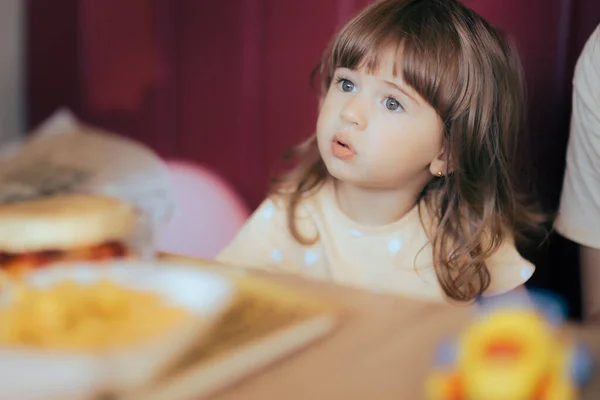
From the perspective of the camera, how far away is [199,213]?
139cm

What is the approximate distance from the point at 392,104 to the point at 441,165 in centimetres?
12

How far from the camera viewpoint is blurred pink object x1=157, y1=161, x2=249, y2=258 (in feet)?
4.42

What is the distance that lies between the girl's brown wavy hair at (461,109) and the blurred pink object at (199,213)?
1.19ft

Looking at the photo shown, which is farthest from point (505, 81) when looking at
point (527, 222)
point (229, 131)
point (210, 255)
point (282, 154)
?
point (210, 255)

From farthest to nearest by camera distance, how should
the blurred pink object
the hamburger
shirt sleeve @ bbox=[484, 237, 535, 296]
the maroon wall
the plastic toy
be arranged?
the blurred pink object, the maroon wall, shirt sleeve @ bbox=[484, 237, 535, 296], the hamburger, the plastic toy

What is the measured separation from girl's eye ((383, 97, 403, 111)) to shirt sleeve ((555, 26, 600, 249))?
26 centimetres

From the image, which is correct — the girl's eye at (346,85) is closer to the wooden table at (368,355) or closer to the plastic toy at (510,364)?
the wooden table at (368,355)

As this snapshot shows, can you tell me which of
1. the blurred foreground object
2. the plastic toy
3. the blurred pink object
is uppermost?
the plastic toy

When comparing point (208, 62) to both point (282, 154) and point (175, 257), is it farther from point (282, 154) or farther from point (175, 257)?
point (175, 257)

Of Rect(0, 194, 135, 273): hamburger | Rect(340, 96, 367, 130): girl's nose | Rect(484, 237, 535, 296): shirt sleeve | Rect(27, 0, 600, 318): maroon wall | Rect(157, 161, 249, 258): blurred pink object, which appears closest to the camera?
Rect(0, 194, 135, 273): hamburger

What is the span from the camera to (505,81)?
92 cm

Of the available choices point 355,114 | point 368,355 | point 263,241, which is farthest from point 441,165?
point 368,355

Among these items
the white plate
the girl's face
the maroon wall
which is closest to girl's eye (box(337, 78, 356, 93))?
the girl's face

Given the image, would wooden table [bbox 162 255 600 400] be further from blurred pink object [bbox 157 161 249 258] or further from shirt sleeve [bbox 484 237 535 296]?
blurred pink object [bbox 157 161 249 258]
